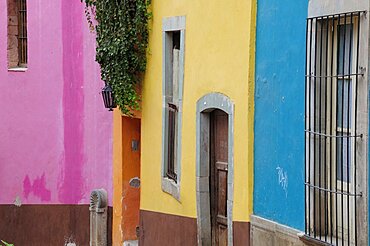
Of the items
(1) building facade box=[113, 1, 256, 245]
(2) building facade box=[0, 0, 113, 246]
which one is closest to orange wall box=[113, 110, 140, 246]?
(2) building facade box=[0, 0, 113, 246]

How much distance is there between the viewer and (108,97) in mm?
14508

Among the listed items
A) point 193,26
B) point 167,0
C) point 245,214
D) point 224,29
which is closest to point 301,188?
point 245,214

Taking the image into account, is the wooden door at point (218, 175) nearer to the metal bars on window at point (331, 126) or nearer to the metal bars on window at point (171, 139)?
→ the metal bars on window at point (171, 139)

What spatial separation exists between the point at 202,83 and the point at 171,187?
1866 mm

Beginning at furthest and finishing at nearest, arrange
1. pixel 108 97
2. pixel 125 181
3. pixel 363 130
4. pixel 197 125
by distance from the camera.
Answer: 1. pixel 125 181
2. pixel 108 97
3. pixel 197 125
4. pixel 363 130

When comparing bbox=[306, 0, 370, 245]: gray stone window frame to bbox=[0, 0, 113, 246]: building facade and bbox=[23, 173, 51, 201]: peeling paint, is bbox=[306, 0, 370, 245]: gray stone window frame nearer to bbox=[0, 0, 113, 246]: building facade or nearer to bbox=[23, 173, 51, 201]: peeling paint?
bbox=[0, 0, 113, 246]: building facade

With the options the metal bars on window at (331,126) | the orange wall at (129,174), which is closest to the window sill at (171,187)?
the orange wall at (129,174)

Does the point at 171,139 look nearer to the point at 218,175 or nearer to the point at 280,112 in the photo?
the point at 218,175

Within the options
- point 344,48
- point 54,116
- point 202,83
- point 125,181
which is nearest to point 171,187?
point 202,83

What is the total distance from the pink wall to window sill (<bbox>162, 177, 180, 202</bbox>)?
8.87 ft

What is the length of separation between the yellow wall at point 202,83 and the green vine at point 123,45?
15cm

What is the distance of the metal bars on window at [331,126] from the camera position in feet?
26.8

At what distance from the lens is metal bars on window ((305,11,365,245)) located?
8164mm

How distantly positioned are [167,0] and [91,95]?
145 inches
